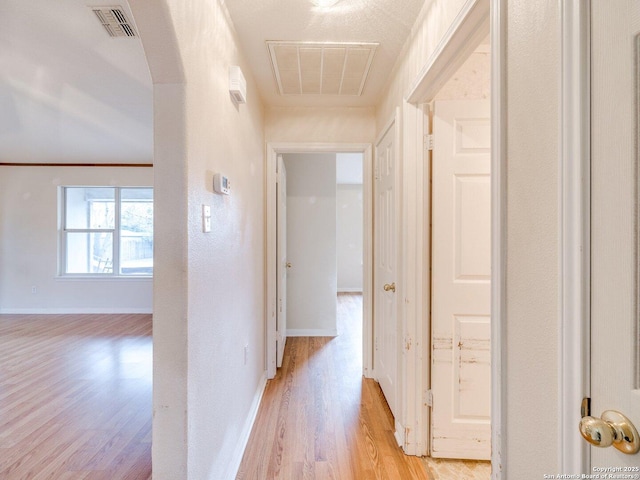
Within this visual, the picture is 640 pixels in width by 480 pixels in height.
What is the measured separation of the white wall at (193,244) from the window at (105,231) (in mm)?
4616

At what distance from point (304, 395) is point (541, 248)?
2.28m

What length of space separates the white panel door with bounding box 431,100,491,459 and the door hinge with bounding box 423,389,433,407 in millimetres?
19

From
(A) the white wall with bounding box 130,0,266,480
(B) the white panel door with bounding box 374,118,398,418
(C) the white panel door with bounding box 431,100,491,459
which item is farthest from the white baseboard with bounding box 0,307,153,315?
(C) the white panel door with bounding box 431,100,491,459

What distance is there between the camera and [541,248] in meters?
0.81

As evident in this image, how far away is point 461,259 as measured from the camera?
5.98ft

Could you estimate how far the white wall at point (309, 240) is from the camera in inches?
165

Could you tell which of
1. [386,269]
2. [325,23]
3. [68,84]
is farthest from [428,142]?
[68,84]

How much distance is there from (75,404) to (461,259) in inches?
117

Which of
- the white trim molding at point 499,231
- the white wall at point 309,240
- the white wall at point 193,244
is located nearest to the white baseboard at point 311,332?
the white wall at point 309,240

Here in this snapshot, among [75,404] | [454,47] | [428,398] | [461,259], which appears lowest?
[75,404]

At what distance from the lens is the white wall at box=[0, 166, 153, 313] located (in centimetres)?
536

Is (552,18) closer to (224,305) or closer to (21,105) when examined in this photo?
(224,305)

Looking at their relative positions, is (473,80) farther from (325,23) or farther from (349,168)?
(349,168)

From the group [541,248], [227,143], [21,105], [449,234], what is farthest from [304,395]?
[21,105]
